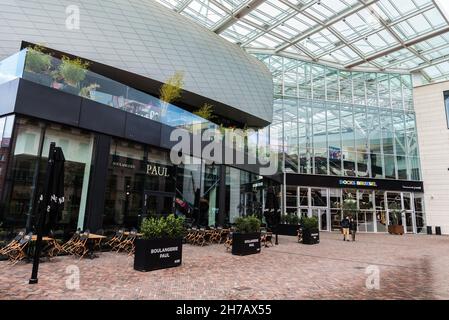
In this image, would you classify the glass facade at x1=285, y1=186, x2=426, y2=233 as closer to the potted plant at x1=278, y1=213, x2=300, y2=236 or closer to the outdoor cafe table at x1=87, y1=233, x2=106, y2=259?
the potted plant at x1=278, y1=213, x2=300, y2=236

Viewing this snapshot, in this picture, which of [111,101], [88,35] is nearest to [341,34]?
[88,35]

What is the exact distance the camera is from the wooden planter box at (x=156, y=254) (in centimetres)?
669

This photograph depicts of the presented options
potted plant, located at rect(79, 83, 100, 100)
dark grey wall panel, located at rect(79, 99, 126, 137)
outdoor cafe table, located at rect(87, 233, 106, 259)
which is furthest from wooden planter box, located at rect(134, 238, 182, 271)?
potted plant, located at rect(79, 83, 100, 100)

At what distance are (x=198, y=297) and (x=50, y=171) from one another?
3495mm

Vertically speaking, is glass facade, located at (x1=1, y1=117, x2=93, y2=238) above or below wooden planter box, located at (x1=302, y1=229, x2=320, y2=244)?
above

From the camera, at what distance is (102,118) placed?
9.70 meters

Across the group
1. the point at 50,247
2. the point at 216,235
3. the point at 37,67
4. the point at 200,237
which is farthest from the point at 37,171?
the point at 216,235

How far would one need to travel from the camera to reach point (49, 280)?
18.0 feet

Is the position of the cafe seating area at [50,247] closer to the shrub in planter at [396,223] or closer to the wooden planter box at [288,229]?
the wooden planter box at [288,229]

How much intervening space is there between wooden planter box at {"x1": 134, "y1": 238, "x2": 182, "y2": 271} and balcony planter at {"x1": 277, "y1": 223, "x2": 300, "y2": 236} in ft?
42.7

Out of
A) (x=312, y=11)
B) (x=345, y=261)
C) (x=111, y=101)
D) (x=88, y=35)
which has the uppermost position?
(x=312, y=11)

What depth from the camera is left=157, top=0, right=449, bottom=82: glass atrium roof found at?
1984 centimetres

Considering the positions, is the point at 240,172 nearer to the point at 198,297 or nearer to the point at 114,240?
the point at 114,240
